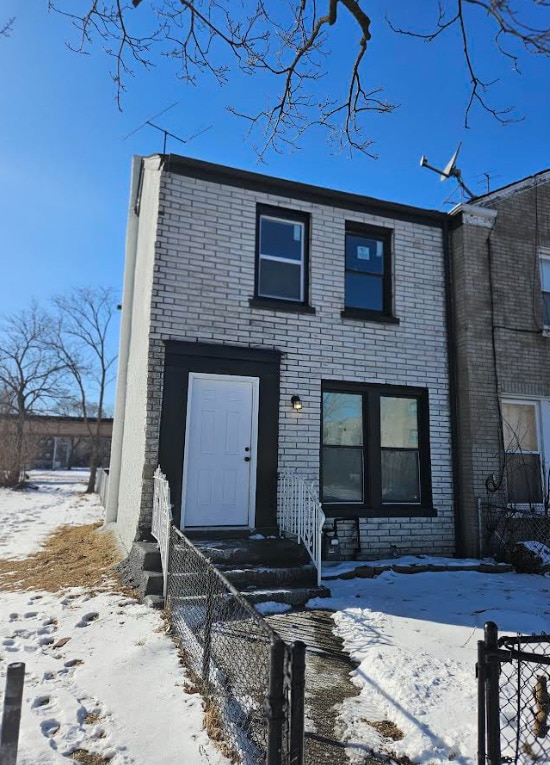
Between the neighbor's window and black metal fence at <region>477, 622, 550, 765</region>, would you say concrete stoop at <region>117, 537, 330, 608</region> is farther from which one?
the neighbor's window

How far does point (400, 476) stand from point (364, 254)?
3.79 m

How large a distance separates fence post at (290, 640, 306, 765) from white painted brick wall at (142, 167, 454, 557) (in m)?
4.91

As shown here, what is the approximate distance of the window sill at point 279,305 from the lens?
7637mm

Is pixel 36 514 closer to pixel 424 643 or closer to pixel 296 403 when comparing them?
pixel 296 403

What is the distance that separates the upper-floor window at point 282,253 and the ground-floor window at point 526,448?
163 inches

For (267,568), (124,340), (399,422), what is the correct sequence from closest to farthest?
(267,568)
(399,422)
(124,340)

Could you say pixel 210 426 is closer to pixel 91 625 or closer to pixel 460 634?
pixel 91 625

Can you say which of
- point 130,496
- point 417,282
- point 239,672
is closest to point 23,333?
point 130,496

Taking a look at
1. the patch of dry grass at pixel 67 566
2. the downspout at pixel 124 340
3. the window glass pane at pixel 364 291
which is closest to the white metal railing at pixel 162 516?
the patch of dry grass at pixel 67 566

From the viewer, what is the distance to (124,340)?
36.5ft

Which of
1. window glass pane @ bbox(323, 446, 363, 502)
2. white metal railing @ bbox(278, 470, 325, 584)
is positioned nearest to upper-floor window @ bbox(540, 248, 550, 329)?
window glass pane @ bbox(323, 446, 363, 502)

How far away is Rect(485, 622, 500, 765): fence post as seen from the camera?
2311mm

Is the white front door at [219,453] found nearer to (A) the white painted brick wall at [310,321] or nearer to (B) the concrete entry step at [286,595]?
(A) the white painted brick wall at [310,321]

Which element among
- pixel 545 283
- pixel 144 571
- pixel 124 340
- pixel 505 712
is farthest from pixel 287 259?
pixel 505 712
